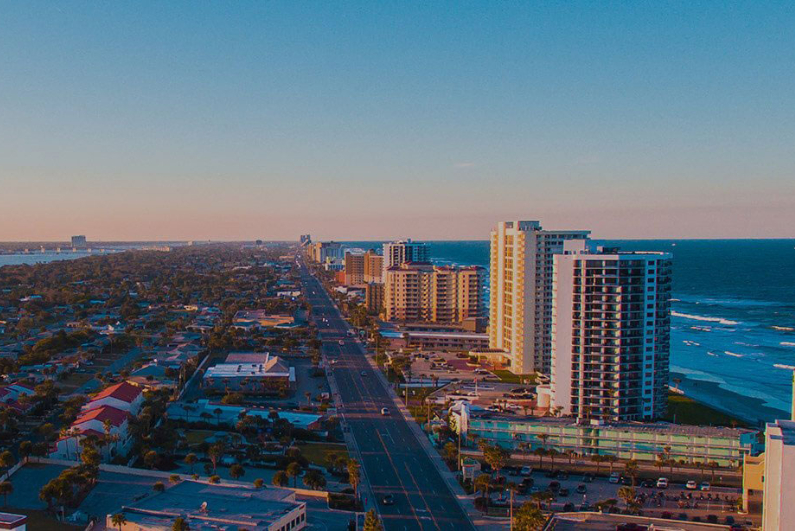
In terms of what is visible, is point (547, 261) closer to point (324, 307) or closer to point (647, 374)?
point (647, 374)

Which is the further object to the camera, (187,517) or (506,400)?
(506,400)

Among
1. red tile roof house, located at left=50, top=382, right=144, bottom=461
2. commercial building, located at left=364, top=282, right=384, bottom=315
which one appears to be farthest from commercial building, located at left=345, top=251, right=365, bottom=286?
red tile roof house, located at left=50, top=382, right=144, bottom=461

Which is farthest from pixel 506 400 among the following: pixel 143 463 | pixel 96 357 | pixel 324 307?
pixel 324 307

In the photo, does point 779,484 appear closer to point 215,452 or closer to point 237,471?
point 237,471

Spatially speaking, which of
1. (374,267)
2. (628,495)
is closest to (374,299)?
→ (374,267)

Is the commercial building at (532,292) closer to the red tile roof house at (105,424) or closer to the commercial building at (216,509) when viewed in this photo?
the red tile roof house at (105,424)

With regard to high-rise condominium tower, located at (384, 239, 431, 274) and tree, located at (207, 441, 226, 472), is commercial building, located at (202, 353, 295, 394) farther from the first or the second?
high-rise condominium tower, located at (384, 239, 431, 274)
